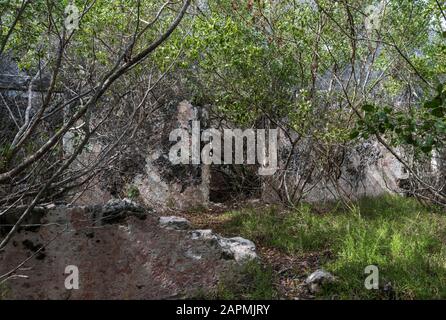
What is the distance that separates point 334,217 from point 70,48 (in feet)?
14.0

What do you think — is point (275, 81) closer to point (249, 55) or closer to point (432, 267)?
point (249, 55)

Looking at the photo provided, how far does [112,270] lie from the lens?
383 centimetres

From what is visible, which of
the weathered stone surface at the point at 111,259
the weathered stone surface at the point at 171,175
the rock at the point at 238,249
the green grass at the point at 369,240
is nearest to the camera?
the weathered stone surface at the point at 111,259

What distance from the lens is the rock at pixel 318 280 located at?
3.88 metres

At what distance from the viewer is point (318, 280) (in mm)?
3895

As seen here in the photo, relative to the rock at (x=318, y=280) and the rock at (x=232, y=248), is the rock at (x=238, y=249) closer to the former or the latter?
the rock at (x=232, y=248)

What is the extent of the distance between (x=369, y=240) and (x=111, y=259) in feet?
8.30

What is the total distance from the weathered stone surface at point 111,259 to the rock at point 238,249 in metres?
0.05

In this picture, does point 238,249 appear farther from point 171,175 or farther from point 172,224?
point 171,175

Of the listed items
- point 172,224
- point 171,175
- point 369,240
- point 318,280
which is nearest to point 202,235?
point 172,224

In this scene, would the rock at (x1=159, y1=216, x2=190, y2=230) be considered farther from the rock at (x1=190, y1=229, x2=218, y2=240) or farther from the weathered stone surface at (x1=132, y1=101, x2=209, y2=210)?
the weathered stone surface at (x1=132, y1=101, x2=209, y2=210)

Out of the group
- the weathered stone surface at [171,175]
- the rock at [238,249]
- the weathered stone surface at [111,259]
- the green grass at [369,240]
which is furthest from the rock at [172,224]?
the weathered stone surface at [171,175]

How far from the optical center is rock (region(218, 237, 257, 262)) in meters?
4.14
